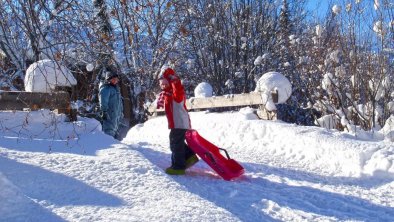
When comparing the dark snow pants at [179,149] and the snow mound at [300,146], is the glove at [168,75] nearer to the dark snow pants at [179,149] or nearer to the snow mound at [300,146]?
the dark snow pants at [179,149]

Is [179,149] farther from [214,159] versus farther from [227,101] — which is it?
[227,101]

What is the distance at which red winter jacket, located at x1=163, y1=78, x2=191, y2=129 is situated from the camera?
6191 millimetres

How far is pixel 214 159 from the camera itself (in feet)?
19.7

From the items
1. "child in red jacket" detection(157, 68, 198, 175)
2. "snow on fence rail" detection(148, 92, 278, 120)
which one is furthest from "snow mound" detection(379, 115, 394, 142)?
"child in red jacket" detection(157, 68, 198, 175)

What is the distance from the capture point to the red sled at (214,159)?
233 inches

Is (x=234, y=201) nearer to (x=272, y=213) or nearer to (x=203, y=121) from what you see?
(x=272, y=213)

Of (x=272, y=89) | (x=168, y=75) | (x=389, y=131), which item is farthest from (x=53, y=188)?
(x=389, y=131)

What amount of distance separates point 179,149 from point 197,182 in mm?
625

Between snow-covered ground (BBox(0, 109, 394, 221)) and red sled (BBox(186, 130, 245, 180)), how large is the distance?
14cm

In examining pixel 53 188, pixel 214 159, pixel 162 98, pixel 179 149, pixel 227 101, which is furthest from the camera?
pixel 227 101

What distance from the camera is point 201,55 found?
16.6 metres

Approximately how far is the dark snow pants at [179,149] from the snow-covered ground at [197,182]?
25 centimetres

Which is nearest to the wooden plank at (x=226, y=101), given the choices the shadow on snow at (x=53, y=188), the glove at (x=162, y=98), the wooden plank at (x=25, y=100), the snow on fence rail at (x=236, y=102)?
the snow on fence rail at (x=236, y=102)

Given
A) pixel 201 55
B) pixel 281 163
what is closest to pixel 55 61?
pixel 281 163
